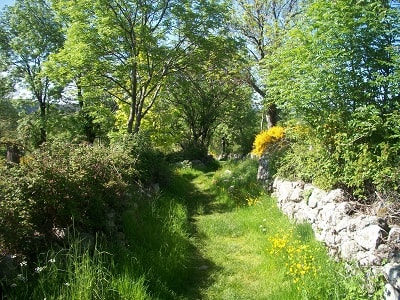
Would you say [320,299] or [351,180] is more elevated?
[351,180]

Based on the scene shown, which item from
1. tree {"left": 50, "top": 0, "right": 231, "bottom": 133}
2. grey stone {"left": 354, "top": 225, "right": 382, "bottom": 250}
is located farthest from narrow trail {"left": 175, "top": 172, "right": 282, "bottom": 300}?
tree {"left": 50, "top": 0, "right": 231, "bottom": 133}

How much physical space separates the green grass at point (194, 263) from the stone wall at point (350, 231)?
23cm

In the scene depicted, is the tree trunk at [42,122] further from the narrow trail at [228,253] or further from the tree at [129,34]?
the narrow trail at [228,253]

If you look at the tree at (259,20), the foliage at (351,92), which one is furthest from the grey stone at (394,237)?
the tree at (259,20)

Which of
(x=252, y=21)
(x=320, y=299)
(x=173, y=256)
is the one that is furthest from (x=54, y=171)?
(x=252, y=21)

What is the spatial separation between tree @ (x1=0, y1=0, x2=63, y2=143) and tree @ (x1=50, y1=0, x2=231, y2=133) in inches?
Result: 397

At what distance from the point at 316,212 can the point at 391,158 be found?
1673mm

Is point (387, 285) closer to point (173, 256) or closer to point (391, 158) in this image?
point (391, 158)

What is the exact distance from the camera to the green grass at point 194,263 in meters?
4.06

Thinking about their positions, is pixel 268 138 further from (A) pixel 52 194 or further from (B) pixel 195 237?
(A) pixel 52 194

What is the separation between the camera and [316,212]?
6.48 metres

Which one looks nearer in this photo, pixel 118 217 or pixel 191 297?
pixel 191 297

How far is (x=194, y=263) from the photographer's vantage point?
20.9ft

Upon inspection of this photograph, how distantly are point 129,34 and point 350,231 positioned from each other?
10.0 metres
